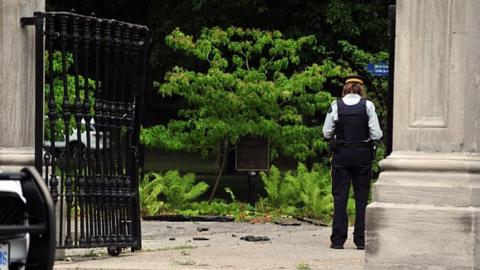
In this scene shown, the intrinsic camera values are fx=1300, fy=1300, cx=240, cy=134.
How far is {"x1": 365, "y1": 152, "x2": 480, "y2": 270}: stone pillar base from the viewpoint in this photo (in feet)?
34.4

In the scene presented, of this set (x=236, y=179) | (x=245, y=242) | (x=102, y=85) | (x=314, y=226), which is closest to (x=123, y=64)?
(x=102, y=85)

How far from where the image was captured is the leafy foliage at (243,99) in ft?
60.0

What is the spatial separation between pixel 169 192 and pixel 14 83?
22.0 ft

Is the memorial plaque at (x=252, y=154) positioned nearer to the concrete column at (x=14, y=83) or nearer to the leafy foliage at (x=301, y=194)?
the leafy foliage at (x=301, y=194)

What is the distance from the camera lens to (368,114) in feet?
43.1

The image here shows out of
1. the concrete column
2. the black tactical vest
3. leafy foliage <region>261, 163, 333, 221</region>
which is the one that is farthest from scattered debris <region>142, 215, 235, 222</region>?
the concrete column

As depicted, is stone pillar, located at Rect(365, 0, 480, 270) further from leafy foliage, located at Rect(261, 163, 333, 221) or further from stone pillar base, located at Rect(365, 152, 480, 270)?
leafy foliage, located at Rect(261, 163, 333, 221)

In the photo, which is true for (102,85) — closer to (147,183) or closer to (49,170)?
(49,170)

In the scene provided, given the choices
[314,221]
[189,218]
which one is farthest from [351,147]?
[189,218]

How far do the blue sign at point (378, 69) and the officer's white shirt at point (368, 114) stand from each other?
20.3 feet

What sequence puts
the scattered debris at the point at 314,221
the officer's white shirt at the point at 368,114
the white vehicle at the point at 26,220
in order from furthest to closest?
the scattered debris at the point at 314,221 → the officer's white shirt at the point at 368,114 → the white vehicle at the point at 26,220

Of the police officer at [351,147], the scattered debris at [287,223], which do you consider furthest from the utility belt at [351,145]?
the scattered debris at [287,223]

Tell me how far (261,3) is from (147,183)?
21.4 ft

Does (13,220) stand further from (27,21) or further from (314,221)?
(314,221)
